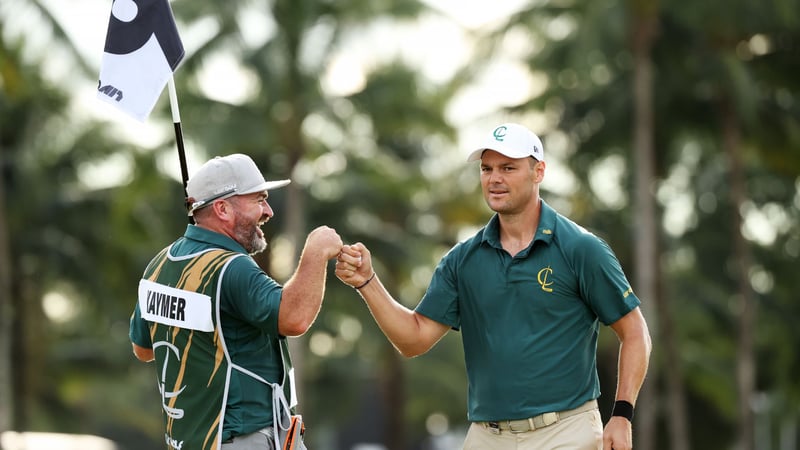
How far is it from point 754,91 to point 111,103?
81.6 ft

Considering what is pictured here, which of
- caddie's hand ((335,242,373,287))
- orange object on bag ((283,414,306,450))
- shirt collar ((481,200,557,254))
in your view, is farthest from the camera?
caddie's hand ((335,242,373,287))

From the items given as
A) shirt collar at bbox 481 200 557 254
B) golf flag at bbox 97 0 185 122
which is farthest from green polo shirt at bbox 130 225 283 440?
shirt collar at bbox 481 200 557 254

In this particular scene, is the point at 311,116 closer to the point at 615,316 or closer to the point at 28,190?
the point at 28,190

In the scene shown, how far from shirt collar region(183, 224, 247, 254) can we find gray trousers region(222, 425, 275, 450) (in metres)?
0.83

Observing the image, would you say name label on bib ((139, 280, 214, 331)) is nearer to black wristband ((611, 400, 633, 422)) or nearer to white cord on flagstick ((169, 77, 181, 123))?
white cord on flagstick ((169, 77, 181, 123))

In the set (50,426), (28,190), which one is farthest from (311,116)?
(50,426)

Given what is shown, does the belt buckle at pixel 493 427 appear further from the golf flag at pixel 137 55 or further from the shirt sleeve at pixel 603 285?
the golf flag at pixel 137 55

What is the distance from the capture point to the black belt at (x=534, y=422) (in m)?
7.14

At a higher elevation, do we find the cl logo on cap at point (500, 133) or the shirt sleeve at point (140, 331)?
the cl logo on cap at point (500, 133)

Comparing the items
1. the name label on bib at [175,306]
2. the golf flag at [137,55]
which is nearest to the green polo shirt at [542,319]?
the name label on bib at [175,306]

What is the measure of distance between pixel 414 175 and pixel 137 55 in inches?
1105

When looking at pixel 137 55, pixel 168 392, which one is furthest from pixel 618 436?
pixel 137 55

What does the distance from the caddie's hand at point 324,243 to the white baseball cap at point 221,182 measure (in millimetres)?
414

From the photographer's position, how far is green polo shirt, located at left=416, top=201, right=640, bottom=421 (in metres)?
7.15
